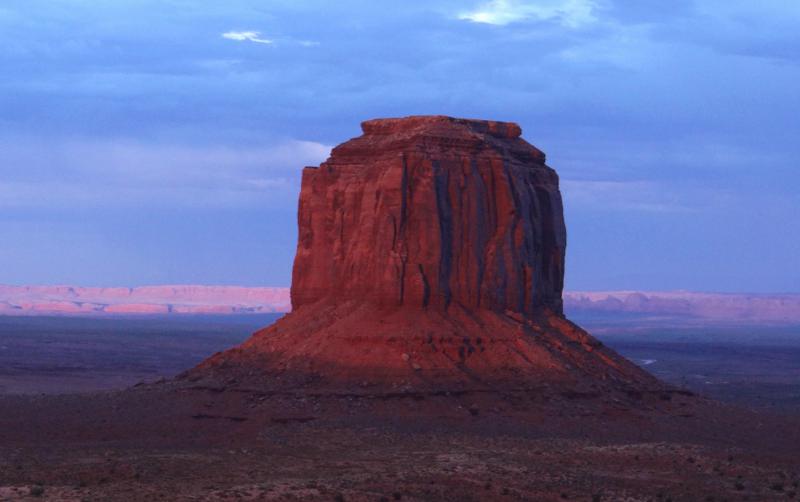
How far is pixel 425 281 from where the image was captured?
173 ft

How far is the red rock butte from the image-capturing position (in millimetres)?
50812

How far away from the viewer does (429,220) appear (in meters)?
52.8

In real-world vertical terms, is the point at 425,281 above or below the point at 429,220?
below

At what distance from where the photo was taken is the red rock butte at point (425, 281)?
2000 inches

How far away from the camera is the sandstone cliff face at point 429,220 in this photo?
52.8m

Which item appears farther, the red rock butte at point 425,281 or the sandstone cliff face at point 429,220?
the sandstone cliff face at point 429,220

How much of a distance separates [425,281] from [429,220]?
7.09ft

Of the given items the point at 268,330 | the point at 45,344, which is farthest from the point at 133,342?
the point at 268,330

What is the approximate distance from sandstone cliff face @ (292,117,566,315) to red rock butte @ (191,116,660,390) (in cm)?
5

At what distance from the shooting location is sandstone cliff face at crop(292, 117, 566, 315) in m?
52.8

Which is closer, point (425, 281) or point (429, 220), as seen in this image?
point (425, 281)

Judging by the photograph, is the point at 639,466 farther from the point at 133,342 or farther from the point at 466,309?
the point at 133,342

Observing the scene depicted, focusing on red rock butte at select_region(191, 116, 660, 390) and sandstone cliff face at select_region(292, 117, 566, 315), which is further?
sandstone cliff face at select_region(292, 117, 566, 315)

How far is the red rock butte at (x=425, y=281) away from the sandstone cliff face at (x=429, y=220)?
0.05 metres
